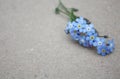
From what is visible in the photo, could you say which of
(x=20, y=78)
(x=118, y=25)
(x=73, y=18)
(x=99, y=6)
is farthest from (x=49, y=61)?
(x=99, y=6)

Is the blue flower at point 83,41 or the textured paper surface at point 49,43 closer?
the textured paper surface at point 49,43

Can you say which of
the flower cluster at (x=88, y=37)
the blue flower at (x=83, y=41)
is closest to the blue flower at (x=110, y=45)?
the flower cluster at (x=88, y=37)

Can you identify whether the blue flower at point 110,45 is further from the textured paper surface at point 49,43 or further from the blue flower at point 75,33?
the blue flower at point 75,33

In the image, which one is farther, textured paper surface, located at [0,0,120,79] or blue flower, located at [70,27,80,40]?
blue flower, located at [70,27,80,40]

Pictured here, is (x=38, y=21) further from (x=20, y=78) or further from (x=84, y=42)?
(x=20, y=78)

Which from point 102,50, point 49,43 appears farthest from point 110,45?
point 49,43

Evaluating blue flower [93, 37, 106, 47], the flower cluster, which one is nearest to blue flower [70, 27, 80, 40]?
the flower cluster

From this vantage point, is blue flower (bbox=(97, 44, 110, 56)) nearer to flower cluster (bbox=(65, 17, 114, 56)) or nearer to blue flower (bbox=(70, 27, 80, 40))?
flower cluster (bbox=(65, 17, 114, 56))
